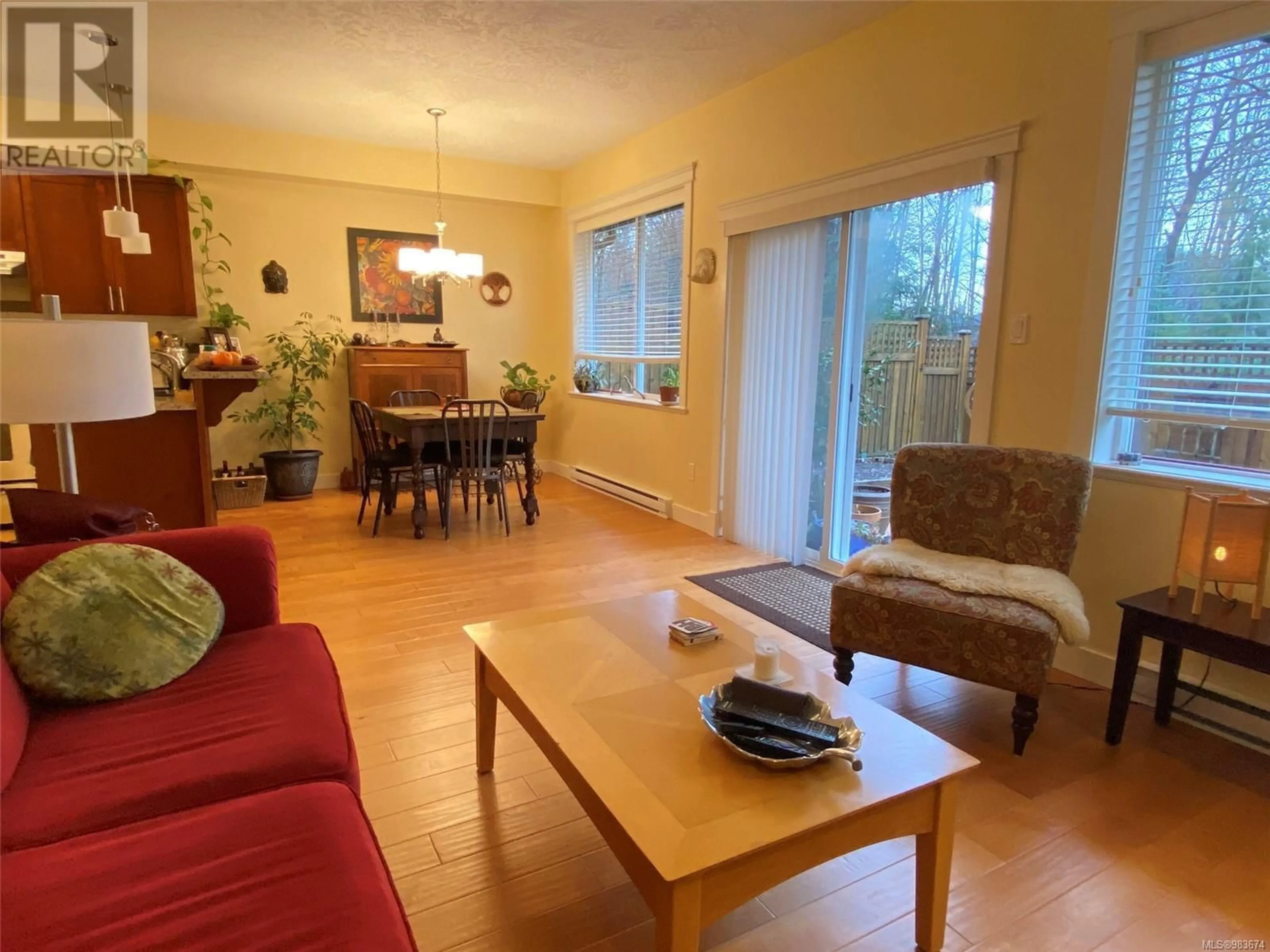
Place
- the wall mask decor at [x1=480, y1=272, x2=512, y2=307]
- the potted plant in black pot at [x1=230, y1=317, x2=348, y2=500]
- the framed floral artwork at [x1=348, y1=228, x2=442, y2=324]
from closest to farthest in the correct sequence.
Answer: the potted plant in black pot at [x1=230, y1=317, x2=348, y2=500] < the framed floral artwork at [x1=348, y1=228, x2=442, y2=324] < the wall mask decor at [x1=480, y1=272, x2=512, y2=307]

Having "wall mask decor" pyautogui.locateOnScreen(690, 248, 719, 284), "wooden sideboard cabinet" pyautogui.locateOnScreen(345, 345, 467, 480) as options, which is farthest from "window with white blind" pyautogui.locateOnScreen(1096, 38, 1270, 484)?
"wooden sideboard cabinet" pyautogui.locateOnScreen(345, 345, 467, 480)

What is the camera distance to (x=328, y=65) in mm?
3863

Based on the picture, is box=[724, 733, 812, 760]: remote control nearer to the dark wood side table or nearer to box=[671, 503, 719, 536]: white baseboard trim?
the dark wood side table

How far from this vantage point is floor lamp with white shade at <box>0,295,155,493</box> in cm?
162

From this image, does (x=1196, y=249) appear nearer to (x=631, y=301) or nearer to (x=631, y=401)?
(x=631, y=401)

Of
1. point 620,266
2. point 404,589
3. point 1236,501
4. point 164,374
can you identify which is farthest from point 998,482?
point 164,374

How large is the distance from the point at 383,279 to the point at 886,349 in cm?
420

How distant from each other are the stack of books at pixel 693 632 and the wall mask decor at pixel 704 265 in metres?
2.99

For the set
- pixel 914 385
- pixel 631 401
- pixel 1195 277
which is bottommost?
pixel 631 401

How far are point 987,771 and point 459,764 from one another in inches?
59.7

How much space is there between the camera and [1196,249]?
7.55ft

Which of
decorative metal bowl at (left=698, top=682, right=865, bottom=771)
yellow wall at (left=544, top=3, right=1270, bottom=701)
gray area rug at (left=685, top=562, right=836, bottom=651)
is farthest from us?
gray area rug at (left=685, top=562, right=836, bottom=651)

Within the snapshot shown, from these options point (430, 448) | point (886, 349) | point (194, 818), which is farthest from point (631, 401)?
point (194, 818)

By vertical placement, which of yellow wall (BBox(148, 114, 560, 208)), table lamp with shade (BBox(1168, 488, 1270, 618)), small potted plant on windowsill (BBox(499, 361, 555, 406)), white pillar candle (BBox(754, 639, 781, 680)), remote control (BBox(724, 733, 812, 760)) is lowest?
remote control (BBox(724, 733, 812, 760))
